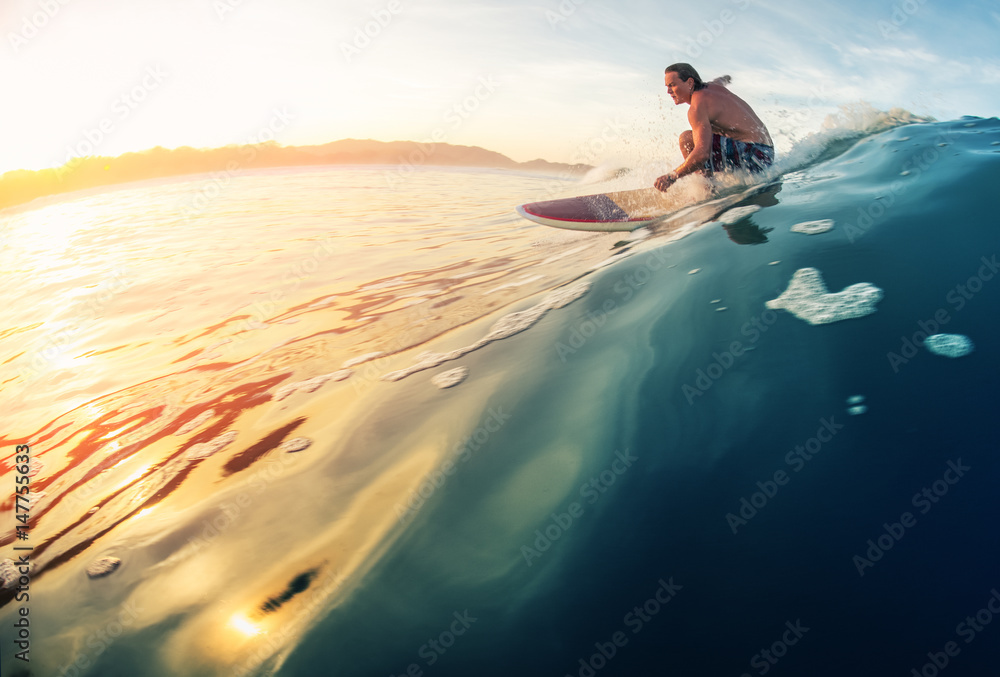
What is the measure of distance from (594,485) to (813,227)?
245cm

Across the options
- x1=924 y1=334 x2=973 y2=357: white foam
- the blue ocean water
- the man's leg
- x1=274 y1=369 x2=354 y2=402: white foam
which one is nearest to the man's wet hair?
the man's leg

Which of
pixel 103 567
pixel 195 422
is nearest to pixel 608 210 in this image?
pixel 195 422

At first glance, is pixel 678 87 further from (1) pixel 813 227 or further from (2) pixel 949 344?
(2) pixel 949 344

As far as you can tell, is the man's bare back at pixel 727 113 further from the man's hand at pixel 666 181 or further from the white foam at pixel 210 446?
the white foam at pixel 210 446

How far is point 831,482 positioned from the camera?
147 centimetres

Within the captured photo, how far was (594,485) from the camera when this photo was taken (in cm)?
169

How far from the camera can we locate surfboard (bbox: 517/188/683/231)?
562cm

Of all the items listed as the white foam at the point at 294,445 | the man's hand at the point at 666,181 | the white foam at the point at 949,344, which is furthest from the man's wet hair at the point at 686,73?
the white foam at the point at 294,445

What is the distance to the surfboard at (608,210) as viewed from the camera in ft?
18.4

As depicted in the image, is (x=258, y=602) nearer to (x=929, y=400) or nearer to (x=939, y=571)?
(x=939, y=571)

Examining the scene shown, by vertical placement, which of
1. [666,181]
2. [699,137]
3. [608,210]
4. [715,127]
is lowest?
[608,210]

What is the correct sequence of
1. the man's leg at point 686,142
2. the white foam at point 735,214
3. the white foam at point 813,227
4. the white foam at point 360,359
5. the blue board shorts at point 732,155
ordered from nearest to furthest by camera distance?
the white foam at point 813,227, the white foam at point 360,359, the white foam at point 735,214, the blue board shorts at point 732,155, the man's leg at point 686,142

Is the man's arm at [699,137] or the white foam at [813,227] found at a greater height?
the man's arm at [699,137]

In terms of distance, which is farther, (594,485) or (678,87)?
(678,87)
